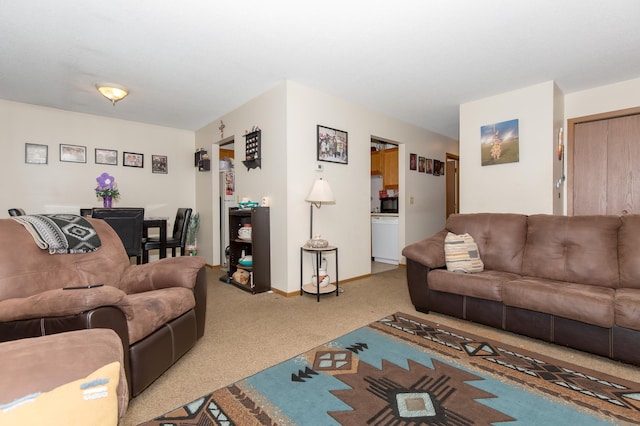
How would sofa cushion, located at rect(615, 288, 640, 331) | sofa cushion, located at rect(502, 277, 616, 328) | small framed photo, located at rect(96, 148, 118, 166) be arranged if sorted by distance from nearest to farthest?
1. sofa cushion, located at rect(615, 288, 640, 331)
2. sofa cushion, located at rect(502, 277, 616, 328)
3. small framed photo, located at rect(96, 148, 118, 166)

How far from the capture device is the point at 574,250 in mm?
2580

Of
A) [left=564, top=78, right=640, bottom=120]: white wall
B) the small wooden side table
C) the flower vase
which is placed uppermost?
[left=564, top=78, right=640, bottom=120]: white wall

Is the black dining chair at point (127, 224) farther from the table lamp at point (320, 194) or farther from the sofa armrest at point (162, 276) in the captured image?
the table lamp at point (320, 194)

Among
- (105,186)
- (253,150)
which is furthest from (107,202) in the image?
(253,150)

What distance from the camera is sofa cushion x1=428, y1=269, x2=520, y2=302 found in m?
2.43

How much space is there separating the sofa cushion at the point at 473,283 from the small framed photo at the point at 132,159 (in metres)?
4.75

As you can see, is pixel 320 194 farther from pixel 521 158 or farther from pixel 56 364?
pixel 56 364

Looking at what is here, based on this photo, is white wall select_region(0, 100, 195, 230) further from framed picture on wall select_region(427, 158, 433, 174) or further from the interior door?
the interior door

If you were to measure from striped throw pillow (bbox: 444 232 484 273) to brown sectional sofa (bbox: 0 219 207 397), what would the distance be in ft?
7.10

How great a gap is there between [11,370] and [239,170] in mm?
3690

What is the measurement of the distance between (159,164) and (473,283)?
5.03m

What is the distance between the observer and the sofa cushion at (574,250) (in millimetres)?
2436

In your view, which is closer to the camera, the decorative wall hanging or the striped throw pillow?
the striped throw pillow

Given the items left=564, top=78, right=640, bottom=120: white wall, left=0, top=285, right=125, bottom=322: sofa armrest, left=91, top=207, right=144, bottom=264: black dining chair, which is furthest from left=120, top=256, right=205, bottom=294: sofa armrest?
left=564, top=78, right=640, bottom=120: white wall
